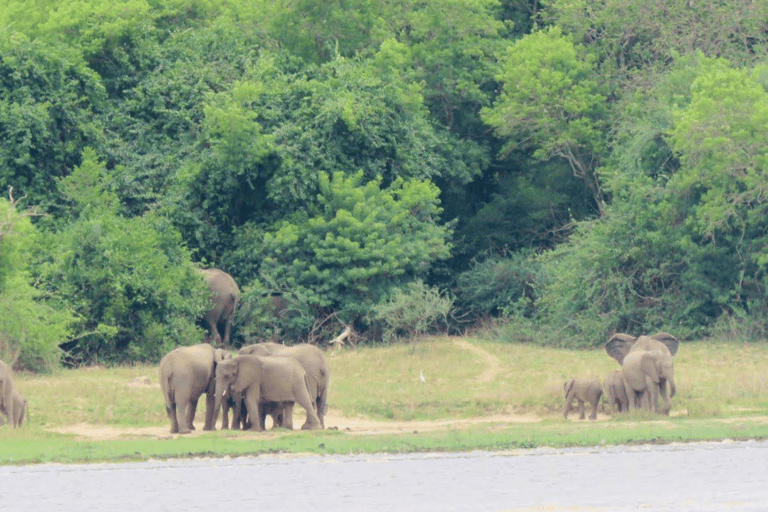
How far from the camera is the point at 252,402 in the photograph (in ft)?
76.2

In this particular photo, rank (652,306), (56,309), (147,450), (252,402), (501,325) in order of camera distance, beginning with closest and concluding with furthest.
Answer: (147,450), (252,402), (56,309), (652,306), (501,325)

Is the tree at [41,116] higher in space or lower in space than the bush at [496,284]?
higher

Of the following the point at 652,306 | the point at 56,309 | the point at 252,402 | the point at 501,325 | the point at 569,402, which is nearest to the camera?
the point at 252,402

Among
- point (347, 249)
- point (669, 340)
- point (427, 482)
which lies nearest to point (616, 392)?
point (669, 340)

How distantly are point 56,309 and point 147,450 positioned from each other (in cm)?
973

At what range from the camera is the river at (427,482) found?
1761cm

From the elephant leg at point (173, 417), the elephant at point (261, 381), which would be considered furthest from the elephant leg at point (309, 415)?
the elephant leg at point (173, 417)

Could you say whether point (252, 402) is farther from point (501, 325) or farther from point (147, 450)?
point (501, 325)

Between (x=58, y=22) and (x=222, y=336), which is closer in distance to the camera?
(x=222, y=336)

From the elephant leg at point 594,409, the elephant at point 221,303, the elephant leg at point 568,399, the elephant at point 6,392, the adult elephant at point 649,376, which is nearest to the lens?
the elephant at point 6,392

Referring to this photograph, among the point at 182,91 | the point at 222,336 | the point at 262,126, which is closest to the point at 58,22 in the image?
the point at 182,91

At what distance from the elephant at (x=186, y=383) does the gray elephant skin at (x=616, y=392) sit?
6163mm

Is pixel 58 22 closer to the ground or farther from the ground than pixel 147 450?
farther from the ground

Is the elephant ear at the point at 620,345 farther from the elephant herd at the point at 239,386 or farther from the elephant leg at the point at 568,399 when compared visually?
the elephant herd at the point at 239,386
